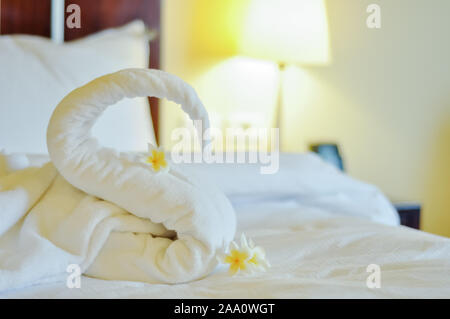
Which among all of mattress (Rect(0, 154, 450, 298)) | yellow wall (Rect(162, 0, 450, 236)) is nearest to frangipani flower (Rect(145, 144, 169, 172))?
mattress (Rect(0, 154, 450, 298))

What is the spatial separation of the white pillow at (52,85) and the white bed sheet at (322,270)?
48 cm

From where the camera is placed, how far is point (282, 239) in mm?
990

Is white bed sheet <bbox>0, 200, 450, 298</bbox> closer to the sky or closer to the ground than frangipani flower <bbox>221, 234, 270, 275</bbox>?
closer to the ground

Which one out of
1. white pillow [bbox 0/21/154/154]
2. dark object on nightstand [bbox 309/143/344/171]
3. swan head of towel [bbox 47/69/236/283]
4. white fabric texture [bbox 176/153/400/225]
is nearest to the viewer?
swan head of towel [bbox 47/69/236/283]

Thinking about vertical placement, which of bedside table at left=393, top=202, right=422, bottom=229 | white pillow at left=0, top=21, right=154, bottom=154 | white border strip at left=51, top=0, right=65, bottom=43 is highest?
white border strip at left=51, top=0, right=65, bottom=43

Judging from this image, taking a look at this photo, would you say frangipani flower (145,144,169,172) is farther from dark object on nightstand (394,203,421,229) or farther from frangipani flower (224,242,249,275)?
dark object on nightstand (394,203,421,229)

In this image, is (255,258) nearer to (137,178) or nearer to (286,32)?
(137,178)

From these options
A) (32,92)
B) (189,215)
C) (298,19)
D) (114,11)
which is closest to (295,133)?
(298,19)

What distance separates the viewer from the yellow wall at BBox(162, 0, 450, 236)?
88.0 inches

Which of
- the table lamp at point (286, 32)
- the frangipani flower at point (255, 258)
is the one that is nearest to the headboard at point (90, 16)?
the table lamp at point (286, 32)

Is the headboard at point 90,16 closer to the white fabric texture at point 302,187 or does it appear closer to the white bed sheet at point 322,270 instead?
the white fabric texture at point 302,187

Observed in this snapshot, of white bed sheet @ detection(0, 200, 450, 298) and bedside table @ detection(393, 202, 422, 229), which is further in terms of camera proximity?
bedside table @ detection(393, 202, 422, 229)

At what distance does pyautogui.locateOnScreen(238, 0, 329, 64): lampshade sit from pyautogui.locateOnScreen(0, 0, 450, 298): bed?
0.44m

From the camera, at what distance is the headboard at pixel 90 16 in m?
1.63
